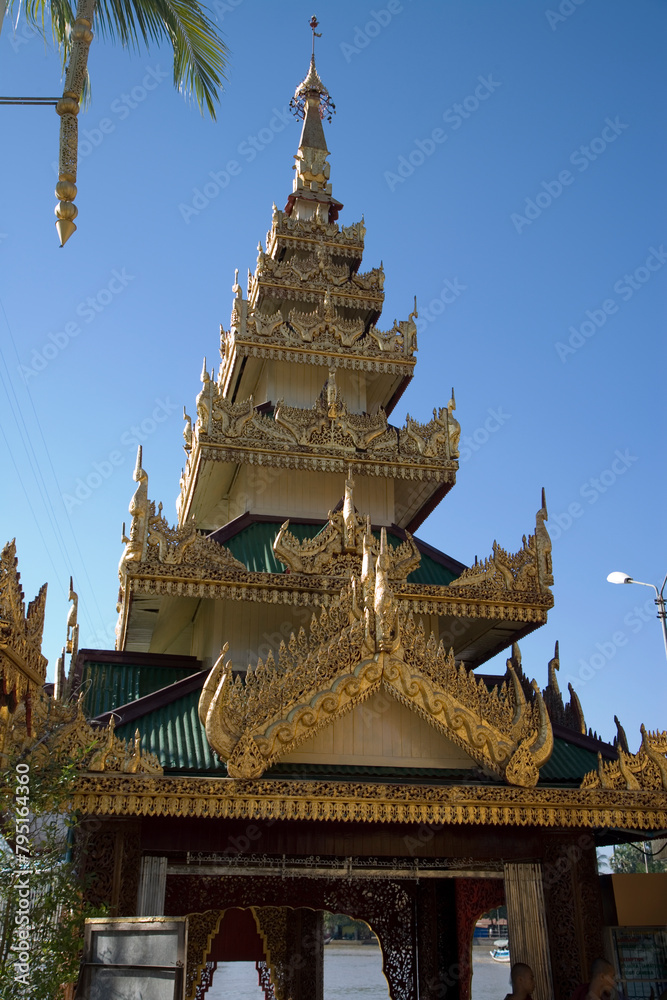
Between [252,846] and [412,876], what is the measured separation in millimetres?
2609

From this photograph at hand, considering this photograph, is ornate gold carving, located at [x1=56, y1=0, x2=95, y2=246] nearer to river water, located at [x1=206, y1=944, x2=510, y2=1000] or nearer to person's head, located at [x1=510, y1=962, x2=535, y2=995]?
person's head, located at [x1=510, y1=962, x2=535, y2=995]

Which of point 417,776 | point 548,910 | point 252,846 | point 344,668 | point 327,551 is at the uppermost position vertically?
point 327,551

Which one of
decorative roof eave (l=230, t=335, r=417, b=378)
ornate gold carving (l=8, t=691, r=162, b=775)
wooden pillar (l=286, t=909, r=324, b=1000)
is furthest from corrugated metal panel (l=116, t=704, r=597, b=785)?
decorative roof eave (l=230, t=335, r=417, b=378)

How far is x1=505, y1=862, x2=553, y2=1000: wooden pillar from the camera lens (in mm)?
10414

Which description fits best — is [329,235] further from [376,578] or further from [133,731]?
[133,731]

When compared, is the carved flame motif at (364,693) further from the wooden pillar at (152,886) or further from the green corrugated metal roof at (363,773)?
the wooden pillar at (152,886)

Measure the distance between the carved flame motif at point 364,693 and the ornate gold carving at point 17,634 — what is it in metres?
1.93

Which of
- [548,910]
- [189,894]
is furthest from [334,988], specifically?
[548,910]

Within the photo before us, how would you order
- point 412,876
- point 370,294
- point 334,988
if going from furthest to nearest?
point 334,988, point 370,294, point 412,876

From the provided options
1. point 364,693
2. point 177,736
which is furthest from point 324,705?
point 177,736

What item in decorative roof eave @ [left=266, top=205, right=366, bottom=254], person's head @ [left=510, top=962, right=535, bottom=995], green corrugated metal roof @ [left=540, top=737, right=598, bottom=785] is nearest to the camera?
person's head @ [left=510, top=962, right=535, bottom=995]

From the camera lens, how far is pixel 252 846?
10.3 m

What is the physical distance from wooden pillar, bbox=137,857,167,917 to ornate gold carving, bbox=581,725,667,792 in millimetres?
5012

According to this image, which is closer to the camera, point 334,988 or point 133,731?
point 133,731
